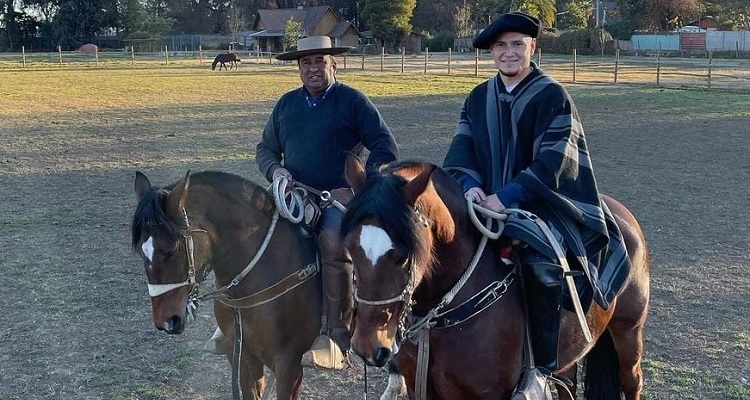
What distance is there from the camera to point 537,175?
3.19m

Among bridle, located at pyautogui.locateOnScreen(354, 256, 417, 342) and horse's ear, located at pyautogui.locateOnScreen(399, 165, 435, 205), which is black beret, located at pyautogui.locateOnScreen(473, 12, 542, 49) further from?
bridle, located at pyautogui.locateOnScreen(354, 256, 417, 342)

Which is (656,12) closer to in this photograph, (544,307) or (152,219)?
(544,307)

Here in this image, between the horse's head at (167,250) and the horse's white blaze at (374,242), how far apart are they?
3.66 ft

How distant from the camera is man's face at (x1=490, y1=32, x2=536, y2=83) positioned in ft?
10.7

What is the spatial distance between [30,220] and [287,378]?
257 inches

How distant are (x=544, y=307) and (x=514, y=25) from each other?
49.9 inches

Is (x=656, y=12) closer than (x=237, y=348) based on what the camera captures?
No

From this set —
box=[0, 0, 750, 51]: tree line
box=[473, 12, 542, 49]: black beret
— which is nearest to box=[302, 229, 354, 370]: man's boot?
box=[473, 12, 542, 49]: black beret

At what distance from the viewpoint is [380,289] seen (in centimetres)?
258

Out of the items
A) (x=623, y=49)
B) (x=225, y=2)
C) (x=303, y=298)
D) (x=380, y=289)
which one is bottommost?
(x=303, y=298)

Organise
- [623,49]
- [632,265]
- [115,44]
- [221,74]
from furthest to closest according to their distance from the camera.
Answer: [115,44], [623,49], [221,74], [632,265]

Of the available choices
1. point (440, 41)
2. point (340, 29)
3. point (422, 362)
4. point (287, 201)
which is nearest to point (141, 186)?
point (287, 201)

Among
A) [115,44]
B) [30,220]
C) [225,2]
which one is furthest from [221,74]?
[225,2]

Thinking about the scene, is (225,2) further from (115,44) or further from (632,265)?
(632,265)
